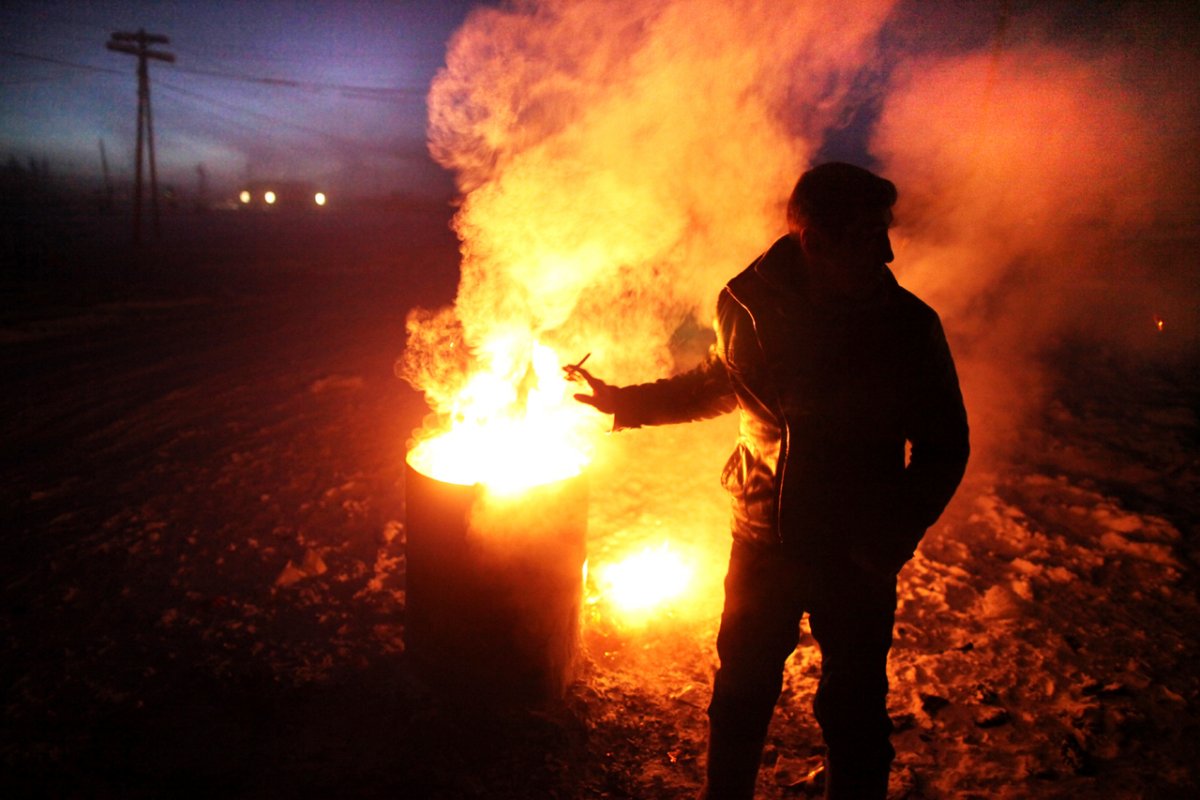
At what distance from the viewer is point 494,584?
2936 mm

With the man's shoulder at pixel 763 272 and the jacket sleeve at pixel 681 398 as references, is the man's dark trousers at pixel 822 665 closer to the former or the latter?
the jacket sleeve at pixel 681 398

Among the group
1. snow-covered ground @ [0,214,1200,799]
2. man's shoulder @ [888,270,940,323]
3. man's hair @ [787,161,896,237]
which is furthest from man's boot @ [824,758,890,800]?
man's hair @ [787,161,896,237]

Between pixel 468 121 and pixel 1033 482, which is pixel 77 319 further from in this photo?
pixel 1033 482

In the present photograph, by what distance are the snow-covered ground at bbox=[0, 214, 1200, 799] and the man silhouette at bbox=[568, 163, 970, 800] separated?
88cm

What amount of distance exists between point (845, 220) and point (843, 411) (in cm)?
53

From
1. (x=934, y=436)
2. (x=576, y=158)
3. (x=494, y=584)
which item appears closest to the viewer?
(x=934, y=436)

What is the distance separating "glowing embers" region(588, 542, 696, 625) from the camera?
411cm

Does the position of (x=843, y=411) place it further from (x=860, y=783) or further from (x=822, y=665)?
(x=860, y=783)

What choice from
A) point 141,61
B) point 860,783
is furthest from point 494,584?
point 141,61

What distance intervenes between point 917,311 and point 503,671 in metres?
2.37

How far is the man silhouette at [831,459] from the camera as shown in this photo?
1.82 m

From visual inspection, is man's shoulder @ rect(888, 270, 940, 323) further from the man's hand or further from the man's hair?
the man's hand

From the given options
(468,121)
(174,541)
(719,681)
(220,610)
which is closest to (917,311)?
(719,681)

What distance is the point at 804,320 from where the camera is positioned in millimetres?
1920
